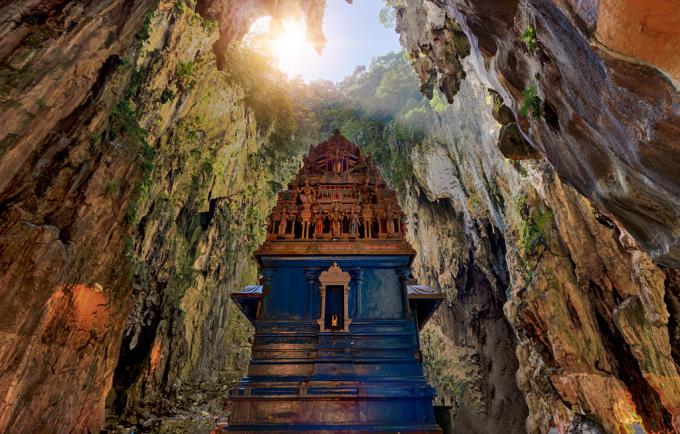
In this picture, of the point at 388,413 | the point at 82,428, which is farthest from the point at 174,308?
the point at 388,413

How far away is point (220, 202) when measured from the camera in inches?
821

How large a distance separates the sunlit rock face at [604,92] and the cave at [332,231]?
4 centimetres

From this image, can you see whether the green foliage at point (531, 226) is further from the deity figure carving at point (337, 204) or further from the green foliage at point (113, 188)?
the green foliage at point (113, 188)

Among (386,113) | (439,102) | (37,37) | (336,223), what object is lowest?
(336,223)

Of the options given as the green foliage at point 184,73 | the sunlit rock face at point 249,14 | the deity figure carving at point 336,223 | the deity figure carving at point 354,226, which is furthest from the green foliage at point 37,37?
the deity figure carving at point 354,226

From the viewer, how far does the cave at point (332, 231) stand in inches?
241

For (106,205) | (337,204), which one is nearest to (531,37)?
(337,204)

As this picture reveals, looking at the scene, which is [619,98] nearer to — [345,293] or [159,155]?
[345,293]

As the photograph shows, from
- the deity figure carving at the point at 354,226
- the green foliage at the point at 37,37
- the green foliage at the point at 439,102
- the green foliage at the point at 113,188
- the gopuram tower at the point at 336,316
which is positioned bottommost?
the gopuram tower at the point at 336,316

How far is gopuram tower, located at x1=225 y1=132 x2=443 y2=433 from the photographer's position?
6.69 m

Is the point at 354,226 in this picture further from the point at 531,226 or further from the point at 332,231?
the point at 531,226

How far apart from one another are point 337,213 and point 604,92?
6122mm

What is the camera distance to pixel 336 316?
795cm

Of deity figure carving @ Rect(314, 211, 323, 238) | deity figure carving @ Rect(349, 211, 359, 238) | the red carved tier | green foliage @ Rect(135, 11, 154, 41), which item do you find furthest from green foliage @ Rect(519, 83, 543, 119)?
green foliage @ Rect(135, 11, 154, 41)
